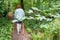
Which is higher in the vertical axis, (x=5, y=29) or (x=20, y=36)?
(x=5, y=29)

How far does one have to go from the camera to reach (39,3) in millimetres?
8008

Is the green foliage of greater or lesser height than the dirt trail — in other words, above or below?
above

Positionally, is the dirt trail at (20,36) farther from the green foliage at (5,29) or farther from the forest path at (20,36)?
the green foliage at (5,29)

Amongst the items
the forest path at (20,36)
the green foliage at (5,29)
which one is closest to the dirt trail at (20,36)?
the forest path at (20,36)

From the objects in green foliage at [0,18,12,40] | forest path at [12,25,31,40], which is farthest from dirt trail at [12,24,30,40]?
green foliage at [0,18,12,40]

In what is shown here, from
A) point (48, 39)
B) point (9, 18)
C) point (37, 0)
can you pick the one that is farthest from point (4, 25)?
point (48, 39)

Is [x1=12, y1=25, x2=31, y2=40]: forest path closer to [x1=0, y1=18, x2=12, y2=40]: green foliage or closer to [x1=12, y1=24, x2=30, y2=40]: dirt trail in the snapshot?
[x1=12, y1=24, x2=30, y2=40]: dirt trail

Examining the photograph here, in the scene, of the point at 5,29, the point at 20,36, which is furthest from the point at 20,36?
the point at 5,29

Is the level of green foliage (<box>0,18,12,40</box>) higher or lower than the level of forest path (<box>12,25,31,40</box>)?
higher

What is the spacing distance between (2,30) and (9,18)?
1582 millimetres

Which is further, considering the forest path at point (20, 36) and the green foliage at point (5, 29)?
the forest path at point (20, 36)

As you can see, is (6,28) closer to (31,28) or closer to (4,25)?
(4,25)

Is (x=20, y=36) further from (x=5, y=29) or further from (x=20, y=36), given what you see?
(x=5, y=29)

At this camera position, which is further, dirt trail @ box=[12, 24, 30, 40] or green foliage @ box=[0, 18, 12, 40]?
dirt trail @ box=[12, 24, 30, 40]
